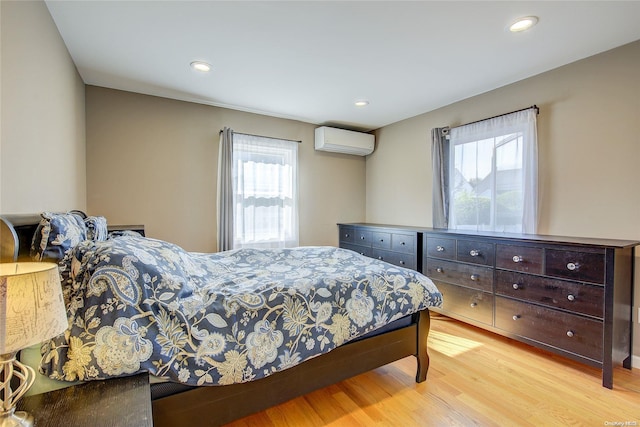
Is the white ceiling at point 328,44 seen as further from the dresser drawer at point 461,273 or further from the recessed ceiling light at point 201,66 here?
the dresser drawer at point 461,273

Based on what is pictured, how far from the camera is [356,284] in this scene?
5.67 ft

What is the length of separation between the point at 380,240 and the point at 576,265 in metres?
1.94

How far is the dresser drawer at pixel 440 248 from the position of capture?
290 cm

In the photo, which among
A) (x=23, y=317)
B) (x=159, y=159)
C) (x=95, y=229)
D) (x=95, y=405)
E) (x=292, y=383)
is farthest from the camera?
(x=159, y=159)

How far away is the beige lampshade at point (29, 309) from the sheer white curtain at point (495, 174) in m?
3.25

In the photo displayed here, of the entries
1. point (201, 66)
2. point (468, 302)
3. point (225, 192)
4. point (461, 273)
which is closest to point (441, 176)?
point (461, 273)

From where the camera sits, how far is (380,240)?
12.2 feet

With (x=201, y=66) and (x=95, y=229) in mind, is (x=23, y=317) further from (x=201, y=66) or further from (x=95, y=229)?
(x=201, y=66)

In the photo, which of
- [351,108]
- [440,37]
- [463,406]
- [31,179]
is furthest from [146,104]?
[463,406]

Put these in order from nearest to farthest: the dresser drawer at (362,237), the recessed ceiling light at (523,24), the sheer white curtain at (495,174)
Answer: the recessed ceiling light at (523,24) < the sheer white curtain at (495,174) < the dresser drawer at (362,237)

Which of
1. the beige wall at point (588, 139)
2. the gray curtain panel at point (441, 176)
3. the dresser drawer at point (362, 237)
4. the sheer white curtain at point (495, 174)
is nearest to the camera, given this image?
the beige wall at point (588, 139)

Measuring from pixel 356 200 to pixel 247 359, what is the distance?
361 cm

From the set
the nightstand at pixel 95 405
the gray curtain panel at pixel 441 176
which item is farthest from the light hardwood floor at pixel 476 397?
the gray curtain panel at pixel 441 176

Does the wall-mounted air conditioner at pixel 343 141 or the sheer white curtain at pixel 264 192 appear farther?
the wall-mounted air conditioner at pixel 343 141
